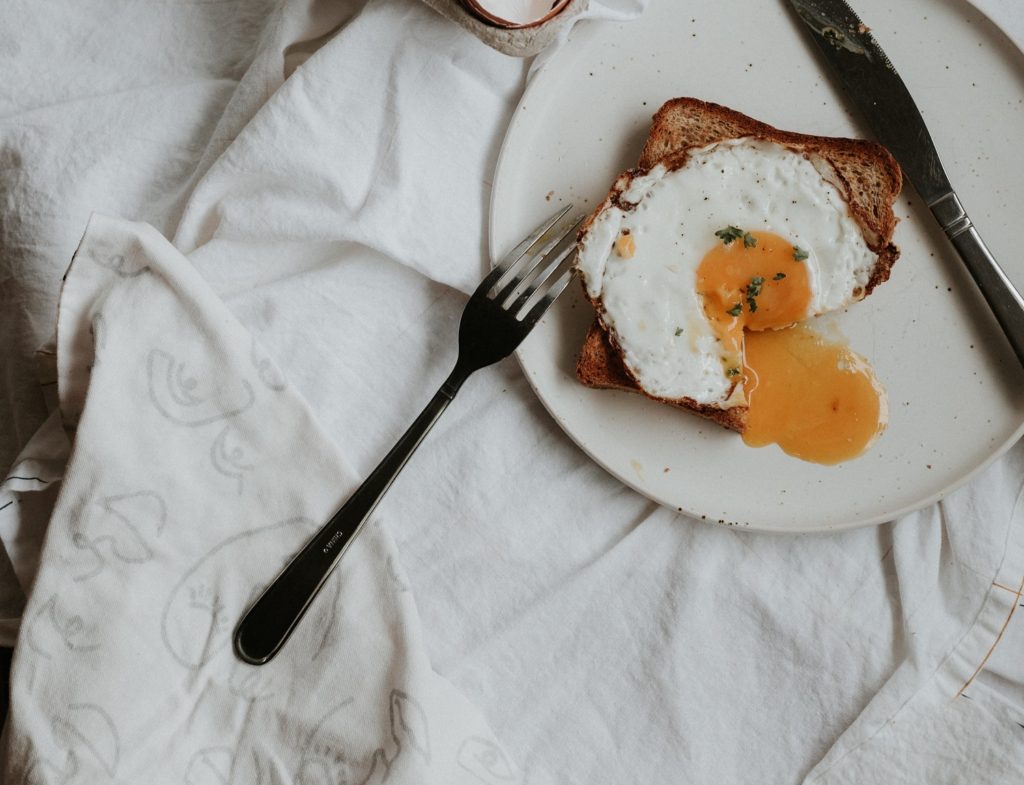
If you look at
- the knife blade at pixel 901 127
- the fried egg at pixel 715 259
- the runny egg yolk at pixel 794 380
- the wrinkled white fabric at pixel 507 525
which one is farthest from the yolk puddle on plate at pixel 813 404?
the knife blade at pixel 901 127

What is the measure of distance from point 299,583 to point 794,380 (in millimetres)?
1371

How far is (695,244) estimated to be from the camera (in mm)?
2230

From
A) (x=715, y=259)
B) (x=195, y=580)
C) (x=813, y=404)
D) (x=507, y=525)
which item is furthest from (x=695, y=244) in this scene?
(x=195, y=580)

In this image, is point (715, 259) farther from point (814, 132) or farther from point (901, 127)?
point (901, 127)

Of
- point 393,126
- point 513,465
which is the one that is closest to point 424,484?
point 513,465

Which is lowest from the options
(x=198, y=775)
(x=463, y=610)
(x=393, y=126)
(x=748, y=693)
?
(x=198, y=775)

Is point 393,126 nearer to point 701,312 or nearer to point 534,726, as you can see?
point 701,312

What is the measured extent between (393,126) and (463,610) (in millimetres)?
1307

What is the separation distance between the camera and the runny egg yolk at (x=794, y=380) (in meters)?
2.23

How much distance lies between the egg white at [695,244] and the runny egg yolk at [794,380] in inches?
1.8

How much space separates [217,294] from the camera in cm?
239

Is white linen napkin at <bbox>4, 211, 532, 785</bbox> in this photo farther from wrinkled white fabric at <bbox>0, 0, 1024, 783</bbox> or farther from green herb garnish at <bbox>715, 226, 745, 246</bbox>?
green herb garnish at <bbox>715, 226, 745, 246</bbox>

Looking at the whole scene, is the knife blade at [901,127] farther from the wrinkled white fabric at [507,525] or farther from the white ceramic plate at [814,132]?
the wrinkled white fabric at [507,525]

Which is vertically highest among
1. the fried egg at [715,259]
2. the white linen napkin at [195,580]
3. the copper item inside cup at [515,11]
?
the copper item inside cup at [515,11]
